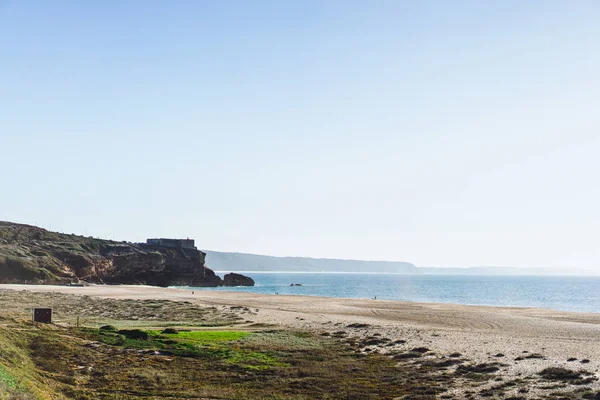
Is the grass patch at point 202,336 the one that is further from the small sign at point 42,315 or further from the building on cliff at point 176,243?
the building on cliff at point 176,243

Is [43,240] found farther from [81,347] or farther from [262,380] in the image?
[262,380]

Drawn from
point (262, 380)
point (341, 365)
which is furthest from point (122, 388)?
point (341, 365)

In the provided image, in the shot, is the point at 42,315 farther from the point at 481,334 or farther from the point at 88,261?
the point at 88,261

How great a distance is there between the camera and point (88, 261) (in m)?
124

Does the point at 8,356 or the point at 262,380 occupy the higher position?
the point at 8,356

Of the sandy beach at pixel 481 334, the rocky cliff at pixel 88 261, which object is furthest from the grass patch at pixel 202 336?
the rocky cliff at pixel 88 261

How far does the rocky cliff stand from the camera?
103 meters

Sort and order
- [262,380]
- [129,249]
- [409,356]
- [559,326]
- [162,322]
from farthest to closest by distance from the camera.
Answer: [129,249] → [559,326] → [162,322] → [409,356] → [262,380]

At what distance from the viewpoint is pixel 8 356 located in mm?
20703

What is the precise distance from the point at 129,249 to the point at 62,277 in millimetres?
36062

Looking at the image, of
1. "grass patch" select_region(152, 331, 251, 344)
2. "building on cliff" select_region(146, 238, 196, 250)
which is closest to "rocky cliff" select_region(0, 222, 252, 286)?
"building on cliff" select_region(146, 238, 196, 250)

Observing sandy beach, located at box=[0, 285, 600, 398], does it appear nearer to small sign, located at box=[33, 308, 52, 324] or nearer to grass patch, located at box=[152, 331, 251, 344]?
grass patch, located at box=[152, 331, 251, 344]

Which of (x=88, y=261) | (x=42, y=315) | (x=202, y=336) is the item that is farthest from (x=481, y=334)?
(x=88, y=261)

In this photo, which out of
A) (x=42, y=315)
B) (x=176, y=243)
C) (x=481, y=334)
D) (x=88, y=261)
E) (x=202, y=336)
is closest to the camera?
(x=42, y=315)
